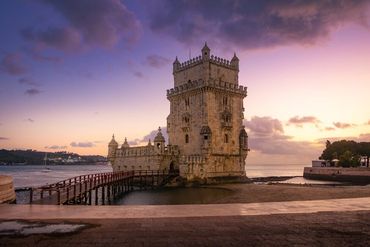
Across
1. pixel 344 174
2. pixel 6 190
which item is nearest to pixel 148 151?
pixel 6 190

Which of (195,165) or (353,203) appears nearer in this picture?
(353,203)

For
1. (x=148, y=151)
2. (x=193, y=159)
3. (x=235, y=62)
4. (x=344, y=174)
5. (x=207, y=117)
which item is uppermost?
(x=235, y=62)

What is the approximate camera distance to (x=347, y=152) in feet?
275

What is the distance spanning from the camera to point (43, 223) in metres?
11.0

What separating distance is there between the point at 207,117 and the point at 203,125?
1.28 m

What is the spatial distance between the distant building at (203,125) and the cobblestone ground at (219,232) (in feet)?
128

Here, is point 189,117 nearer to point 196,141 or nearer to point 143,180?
point 196,141

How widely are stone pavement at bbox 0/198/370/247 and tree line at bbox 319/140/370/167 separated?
74513 millimetres

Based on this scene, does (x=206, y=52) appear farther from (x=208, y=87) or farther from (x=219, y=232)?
(x=219, y=232)

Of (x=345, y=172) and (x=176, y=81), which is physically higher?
(x=176, y=81)

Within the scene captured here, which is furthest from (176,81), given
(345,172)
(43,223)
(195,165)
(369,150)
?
(369,150)

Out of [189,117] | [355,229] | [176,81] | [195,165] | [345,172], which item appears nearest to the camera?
[355,229]

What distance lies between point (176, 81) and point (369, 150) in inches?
2339

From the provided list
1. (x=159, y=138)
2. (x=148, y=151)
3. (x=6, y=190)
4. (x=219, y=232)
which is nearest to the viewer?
(x=219, y=232)
